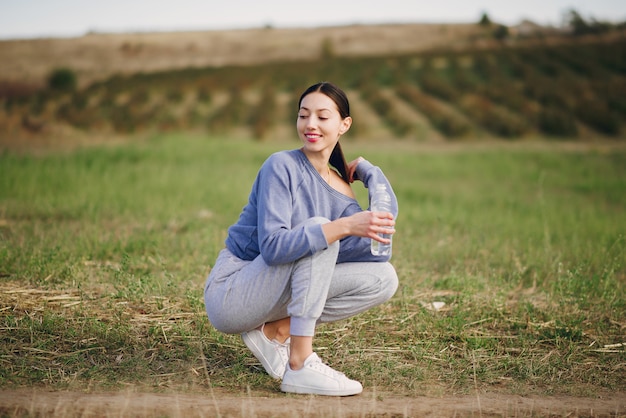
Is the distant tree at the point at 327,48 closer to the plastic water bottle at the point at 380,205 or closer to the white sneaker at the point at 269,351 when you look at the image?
the plastic water bottle at the point at 380,205

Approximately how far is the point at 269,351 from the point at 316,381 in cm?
34

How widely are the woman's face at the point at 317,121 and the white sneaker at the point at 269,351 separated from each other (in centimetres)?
97

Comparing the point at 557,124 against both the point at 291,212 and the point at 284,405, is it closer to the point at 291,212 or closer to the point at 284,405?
the point at 291,212

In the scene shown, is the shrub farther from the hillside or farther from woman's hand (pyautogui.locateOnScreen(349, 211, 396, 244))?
woman's hand (pyautogui.locateOnScreen(349, 211, 396, 244))

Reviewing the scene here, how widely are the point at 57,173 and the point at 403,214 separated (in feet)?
16.8

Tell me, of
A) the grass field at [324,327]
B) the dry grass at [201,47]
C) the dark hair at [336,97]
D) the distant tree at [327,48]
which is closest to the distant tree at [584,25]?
the dry grass at [201,47]

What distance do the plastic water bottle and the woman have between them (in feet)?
0.14

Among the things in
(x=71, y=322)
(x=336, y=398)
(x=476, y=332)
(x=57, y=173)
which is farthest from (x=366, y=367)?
(x=57, y=173)

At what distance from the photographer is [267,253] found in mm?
3129

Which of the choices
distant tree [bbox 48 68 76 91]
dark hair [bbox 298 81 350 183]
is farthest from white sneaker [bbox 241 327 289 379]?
distant tree [bbox 48 68 76 91]

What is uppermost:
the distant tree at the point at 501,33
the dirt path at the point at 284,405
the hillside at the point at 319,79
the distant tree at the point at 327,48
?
the distant tree at the point at 501,33

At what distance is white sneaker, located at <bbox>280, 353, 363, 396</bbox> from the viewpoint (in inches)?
129

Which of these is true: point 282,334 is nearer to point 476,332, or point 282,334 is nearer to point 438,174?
point 476,332

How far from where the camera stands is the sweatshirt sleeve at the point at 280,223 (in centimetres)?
306
